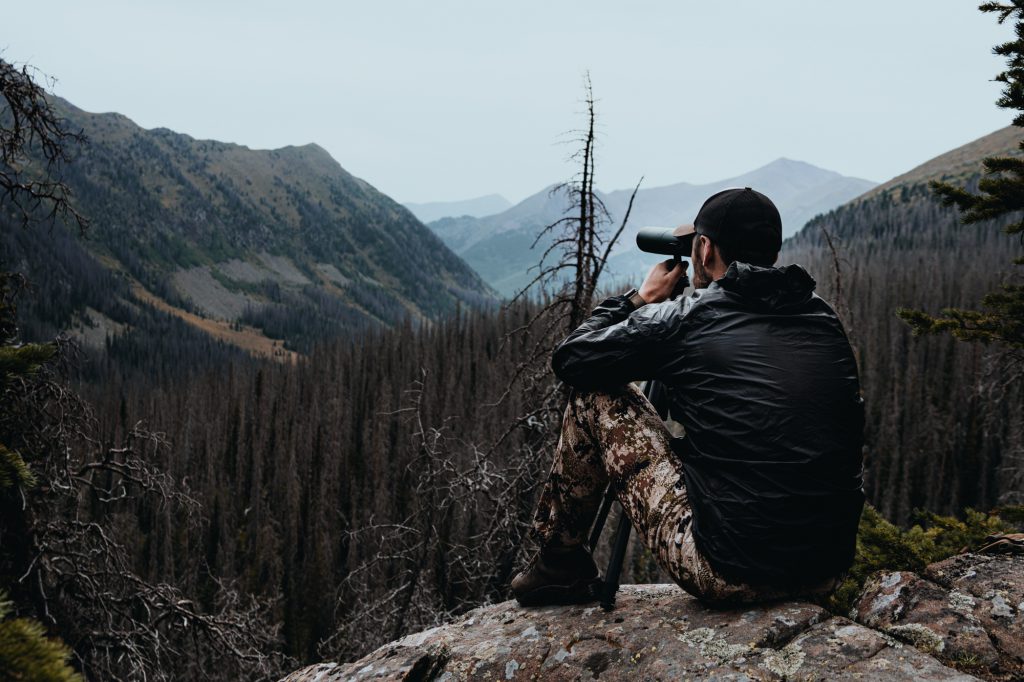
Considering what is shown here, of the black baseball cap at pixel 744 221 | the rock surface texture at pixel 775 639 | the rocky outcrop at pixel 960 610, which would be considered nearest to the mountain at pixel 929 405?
the rocky outcrop at pixel 960 610

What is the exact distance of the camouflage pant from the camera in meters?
3.39

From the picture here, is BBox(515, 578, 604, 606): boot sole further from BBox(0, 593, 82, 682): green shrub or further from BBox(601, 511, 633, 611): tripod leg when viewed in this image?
BBox(0, 593, 82, 682): green shrub

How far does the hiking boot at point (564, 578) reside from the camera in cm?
414

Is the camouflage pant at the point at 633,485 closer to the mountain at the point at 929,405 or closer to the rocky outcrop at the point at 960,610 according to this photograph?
the rocky outcrop at the point at 960,610

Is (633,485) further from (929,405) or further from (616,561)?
(929,405)

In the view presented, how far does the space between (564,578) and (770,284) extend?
7.20 feet

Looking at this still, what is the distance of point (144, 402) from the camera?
293 ft

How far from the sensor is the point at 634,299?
3.86 metres

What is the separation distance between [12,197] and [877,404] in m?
65.0

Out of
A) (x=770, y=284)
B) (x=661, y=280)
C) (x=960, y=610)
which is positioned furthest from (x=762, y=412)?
(x=960, y=610)

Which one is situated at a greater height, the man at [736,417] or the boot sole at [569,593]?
the man at [736,417]

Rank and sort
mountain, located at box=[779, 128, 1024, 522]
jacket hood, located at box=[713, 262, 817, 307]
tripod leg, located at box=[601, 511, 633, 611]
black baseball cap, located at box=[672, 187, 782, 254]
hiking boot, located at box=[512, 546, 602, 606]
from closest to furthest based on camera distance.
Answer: jacket hood, located at box=[713, 262, 817, 307], black baseball cap, located at box=[672, 187, 782, 254], tripod leg, located at box=[601, 511, 633, 611], hiking boot, located at box=[512, 546, 602, 606], mountain, located at box=[779, 128, 1024, 522]

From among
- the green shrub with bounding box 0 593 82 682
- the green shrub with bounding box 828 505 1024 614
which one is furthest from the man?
the green shrub with bounding box 0 593 82 682

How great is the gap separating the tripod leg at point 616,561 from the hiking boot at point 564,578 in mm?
198
